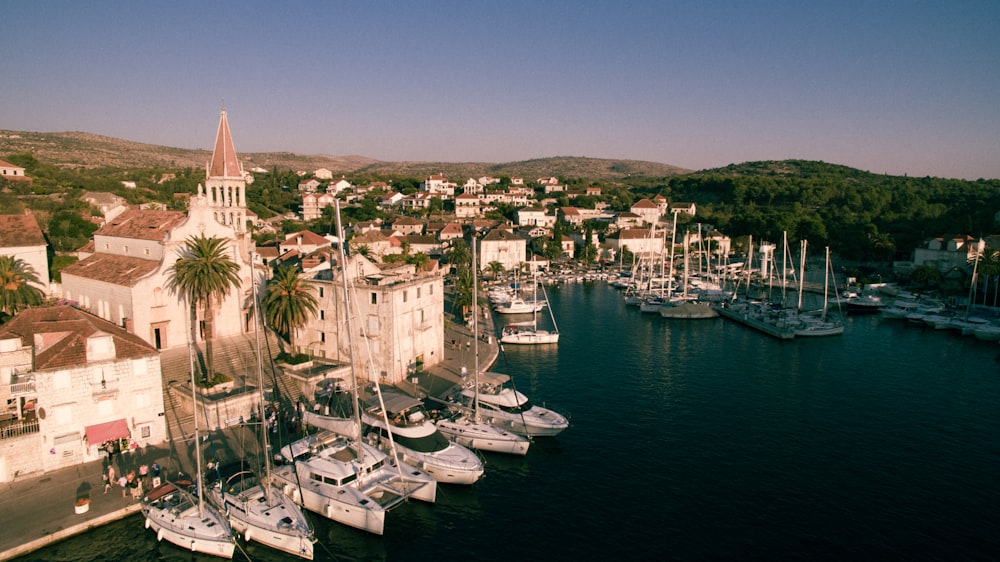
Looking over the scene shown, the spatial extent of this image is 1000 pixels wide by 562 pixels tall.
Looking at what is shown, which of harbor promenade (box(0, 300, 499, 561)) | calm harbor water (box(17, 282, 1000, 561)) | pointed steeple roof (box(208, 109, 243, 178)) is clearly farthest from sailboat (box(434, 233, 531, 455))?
pointed steeple roof (box(208, 109, 243, 178))

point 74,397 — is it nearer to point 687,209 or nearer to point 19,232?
point 19,232

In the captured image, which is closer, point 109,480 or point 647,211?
point 109,480

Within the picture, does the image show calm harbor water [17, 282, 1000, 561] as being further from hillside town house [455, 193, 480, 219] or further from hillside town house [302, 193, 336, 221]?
hillside town house [455, 193, 480, 219]

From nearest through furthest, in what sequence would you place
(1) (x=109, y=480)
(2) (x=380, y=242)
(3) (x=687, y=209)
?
(1) (x=109, y=480) → (2) (x=380, y=242) → (3) (x=687, y=209)

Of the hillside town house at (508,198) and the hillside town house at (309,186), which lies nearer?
the hillside town house at (508,198)

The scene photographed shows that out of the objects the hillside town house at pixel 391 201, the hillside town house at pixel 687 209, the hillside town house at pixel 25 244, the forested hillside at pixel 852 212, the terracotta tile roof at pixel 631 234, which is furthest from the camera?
the hillside town house at pixel 687 209

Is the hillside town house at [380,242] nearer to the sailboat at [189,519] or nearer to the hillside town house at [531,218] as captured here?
the hillside town house at [531,218]

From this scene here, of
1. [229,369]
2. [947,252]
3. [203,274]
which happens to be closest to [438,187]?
[947,252]

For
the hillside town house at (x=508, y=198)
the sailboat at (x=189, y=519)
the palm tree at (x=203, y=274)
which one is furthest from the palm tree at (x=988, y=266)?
the hillside town house at (x=508, y=198)
